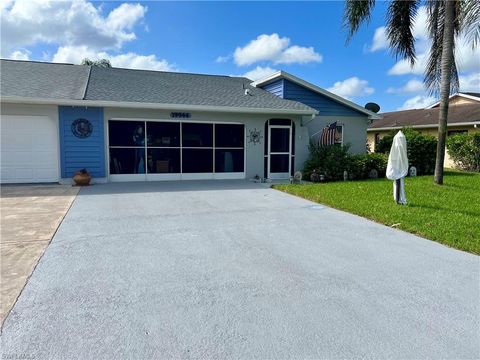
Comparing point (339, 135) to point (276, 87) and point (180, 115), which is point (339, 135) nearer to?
point (276, 87)

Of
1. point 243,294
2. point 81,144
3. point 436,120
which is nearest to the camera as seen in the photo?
point 243,294

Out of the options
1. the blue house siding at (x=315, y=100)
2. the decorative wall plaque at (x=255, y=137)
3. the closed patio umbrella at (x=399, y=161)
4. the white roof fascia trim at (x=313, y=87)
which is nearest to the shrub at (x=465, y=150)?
the white roof fascia trim at (x=313, y=87)

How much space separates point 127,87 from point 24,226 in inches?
326

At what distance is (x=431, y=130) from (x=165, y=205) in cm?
2011

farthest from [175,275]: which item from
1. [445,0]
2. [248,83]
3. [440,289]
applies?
[248,83]

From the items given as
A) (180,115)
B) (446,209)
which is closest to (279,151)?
(180,115)

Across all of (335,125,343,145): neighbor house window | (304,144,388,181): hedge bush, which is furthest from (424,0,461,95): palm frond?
(335,125,343,145): neighbor house window

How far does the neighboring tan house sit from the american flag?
8822 mm

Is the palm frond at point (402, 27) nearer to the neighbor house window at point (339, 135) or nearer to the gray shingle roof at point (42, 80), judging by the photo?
the neighbor house window at point (339, 135)

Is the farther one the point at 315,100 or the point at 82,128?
the point at 315,100

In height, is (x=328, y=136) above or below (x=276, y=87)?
below

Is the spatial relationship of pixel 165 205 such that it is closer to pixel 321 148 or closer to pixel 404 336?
pixel 404 336

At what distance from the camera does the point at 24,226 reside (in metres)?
6.29

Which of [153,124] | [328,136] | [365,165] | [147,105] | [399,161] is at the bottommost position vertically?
[365,165]
